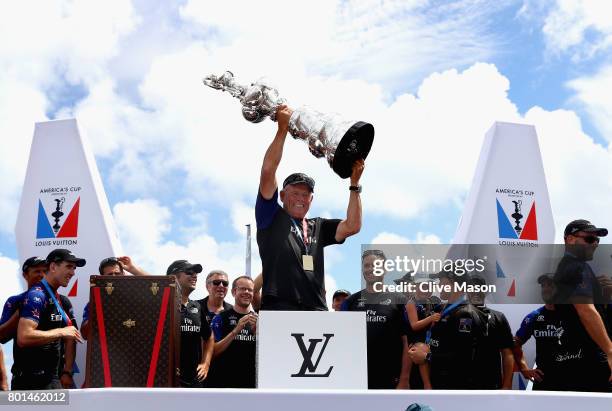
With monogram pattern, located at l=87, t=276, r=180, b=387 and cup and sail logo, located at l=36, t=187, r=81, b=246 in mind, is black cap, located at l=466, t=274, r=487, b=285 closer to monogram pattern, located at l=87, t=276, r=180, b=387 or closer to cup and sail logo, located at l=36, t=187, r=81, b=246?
monogram pattern, located at l=87, t=276, r=180, b=387

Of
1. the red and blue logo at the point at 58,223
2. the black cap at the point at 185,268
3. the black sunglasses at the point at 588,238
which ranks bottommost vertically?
the black cap at the point at 185,268

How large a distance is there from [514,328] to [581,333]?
323 centimetres

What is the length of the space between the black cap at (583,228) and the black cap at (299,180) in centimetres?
199

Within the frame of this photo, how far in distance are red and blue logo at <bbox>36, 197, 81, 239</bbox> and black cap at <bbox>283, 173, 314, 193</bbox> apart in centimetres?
433

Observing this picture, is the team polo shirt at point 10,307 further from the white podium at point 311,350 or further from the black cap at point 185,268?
the white podium at point 311,350

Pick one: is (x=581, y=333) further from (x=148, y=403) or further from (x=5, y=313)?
(x=5, y=313)

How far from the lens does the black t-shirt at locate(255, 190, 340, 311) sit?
3910 millimetres

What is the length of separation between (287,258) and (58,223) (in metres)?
4.78

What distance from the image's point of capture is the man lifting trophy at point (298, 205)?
3910 mm

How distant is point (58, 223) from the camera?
786cm

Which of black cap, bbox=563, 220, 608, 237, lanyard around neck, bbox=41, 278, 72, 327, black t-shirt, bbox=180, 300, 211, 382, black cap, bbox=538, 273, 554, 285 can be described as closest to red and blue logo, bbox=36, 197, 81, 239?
black t-shirt, bbox=180, 300, 211, 382

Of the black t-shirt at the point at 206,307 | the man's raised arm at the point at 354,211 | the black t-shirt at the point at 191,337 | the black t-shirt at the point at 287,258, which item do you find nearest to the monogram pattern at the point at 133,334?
the black t-shirt at the point at 287,258

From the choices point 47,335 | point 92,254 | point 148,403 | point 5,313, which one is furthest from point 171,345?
point 92,254

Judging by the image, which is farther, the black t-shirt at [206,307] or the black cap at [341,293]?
the black cap at [341,293]
